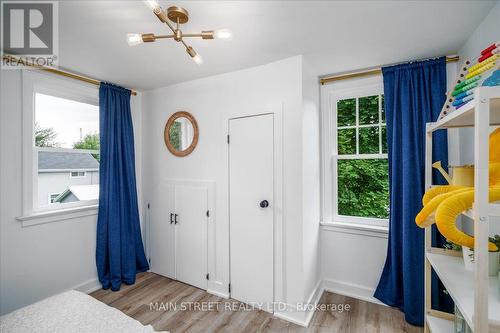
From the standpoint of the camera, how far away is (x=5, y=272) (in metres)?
2.02

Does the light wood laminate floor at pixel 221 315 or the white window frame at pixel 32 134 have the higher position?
the white window frame at pixel 32 134

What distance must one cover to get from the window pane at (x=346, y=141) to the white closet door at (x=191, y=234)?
5.45ft

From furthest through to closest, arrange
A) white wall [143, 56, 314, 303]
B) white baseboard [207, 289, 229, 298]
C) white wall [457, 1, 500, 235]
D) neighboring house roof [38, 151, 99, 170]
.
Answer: white baseboard [207, 289, 229, 298]
neighboring house roof [38, 151, 99, 170]
white wall [143, 56, 314, 303]
white wall [457, 1, 500, 235]

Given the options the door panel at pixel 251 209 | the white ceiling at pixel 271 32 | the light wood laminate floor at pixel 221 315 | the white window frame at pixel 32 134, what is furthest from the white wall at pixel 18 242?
the door panel at pixel 251 209

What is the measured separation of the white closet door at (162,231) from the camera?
9.68 feet

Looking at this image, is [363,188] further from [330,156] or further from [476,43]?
[476,43]

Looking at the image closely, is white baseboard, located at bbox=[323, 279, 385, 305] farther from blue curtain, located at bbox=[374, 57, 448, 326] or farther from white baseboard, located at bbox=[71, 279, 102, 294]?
white baseboard, located at bbox=[71, 279, 102, 294]

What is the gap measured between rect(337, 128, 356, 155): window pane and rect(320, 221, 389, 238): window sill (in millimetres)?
821

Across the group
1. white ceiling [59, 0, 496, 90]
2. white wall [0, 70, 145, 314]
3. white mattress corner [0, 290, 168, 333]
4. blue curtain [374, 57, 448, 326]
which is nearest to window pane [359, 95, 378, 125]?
blue curtain [374, 57, 448, 326]

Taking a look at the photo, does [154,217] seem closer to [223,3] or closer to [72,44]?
[72,44]

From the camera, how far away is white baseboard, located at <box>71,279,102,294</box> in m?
2.56

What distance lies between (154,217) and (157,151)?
889 mm

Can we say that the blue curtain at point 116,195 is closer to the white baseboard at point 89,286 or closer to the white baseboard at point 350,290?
the white baseboard at point 89,286

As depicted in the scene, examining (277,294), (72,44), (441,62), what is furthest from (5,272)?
(441,62)
